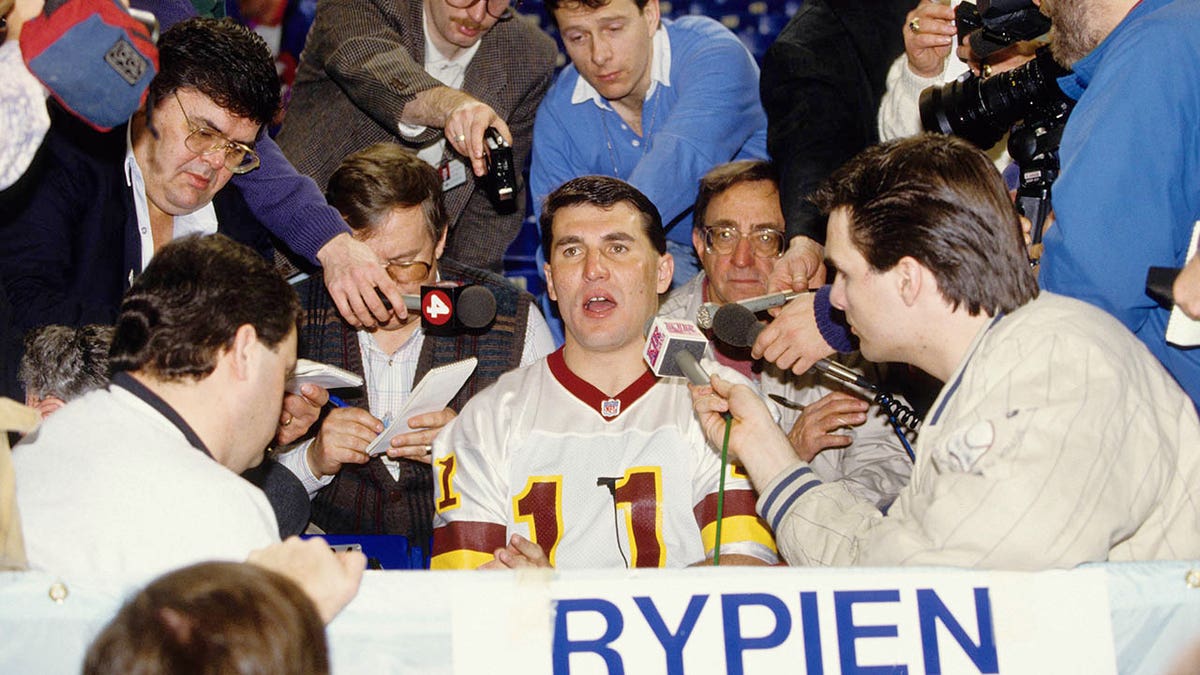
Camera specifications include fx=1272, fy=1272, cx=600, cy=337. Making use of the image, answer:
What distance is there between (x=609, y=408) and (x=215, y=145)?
1219mm

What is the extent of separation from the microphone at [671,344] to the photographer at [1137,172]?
79 cm

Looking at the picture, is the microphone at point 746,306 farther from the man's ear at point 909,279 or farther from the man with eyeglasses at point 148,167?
the man with eyeglasses at point 148,167

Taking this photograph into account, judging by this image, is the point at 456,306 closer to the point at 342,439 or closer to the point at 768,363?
the point at 342,439

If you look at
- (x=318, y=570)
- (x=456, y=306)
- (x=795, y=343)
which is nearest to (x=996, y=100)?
(x=795, y=343)

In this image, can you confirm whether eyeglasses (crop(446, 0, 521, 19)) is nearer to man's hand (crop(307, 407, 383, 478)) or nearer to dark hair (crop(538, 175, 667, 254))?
dark hair (crop(538, 175, 667, 254))

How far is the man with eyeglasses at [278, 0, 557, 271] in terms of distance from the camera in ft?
13.0

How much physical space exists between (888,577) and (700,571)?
0.29m

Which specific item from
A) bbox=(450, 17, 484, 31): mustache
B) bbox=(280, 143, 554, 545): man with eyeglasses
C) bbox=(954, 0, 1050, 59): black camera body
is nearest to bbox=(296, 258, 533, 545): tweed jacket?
bbox=(280, 143, 554, 545): man with eyeglasses

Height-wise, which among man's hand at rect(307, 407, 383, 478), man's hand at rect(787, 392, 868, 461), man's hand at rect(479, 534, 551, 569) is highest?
man's hand at rect(787, 392, 868, 461)

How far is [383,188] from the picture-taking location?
3.78 meters

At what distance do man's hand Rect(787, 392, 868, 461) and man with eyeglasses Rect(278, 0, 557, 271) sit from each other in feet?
4.53

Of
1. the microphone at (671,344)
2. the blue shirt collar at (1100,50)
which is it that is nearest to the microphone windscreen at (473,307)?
the microphone at (671,344)

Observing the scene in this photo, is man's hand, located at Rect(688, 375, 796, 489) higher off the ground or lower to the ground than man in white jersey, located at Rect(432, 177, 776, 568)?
higher

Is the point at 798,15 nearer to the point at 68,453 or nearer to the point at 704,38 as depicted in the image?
the point at 704,38
